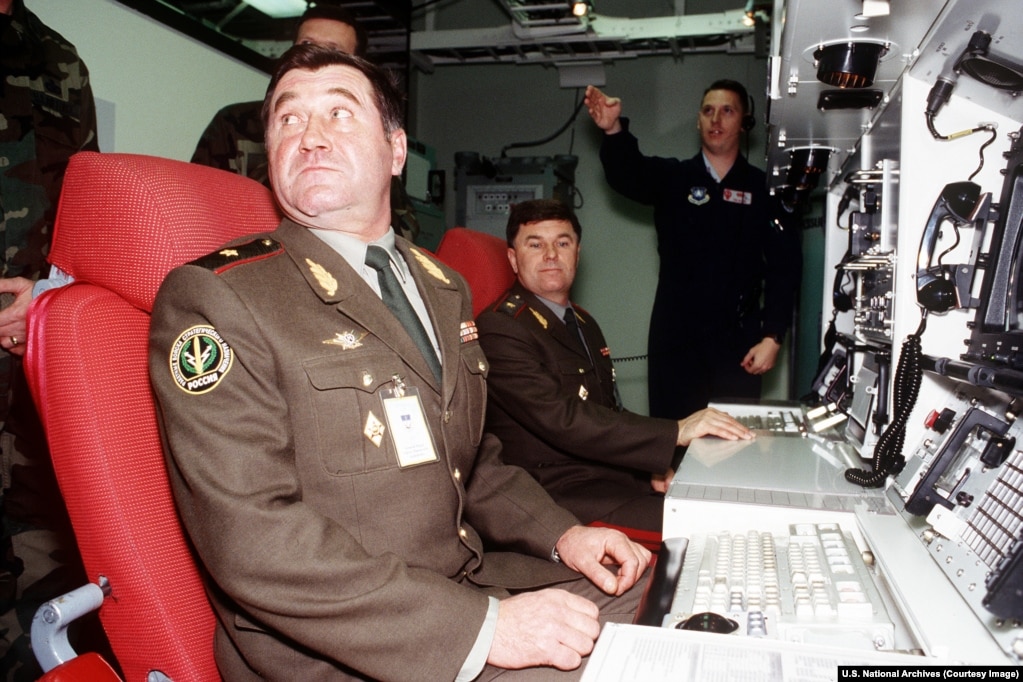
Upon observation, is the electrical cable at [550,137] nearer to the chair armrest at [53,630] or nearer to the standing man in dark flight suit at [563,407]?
the standing man in dark flight suit at [563,407]

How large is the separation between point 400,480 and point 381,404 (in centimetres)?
12

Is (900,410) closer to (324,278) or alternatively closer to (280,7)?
(324,278)

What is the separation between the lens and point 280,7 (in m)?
3.06

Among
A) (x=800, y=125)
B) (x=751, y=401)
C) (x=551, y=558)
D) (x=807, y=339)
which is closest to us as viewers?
(x=551, y=558)

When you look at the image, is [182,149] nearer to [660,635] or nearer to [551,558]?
[551,558]

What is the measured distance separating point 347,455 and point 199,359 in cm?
24

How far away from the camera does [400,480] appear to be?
1.08 meters

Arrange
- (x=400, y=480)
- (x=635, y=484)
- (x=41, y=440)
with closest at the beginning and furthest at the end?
(x=400, y=480) → (x=41, y=440) → (x=635, y=484)

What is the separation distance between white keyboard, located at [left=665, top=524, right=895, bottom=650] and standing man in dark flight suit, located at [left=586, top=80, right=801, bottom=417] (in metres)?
2.17

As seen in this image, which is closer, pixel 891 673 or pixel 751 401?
pixel 891 673

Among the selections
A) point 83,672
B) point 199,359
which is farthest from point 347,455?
point 83,672

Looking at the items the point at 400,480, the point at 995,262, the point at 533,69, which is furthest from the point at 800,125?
the point at 533,69

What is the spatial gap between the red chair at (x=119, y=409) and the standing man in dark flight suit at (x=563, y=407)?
3.79 ft

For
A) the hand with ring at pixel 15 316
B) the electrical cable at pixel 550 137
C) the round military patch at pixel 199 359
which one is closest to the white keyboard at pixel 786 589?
the round military patch at pixel 199 359
